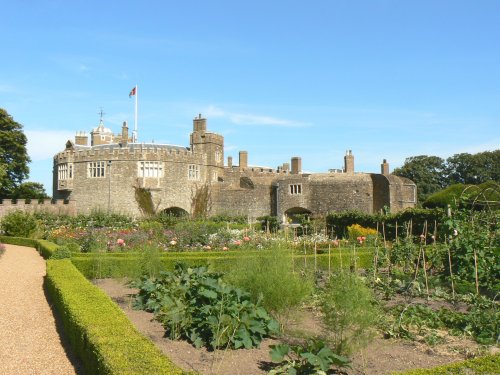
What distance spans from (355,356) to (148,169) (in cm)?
2707

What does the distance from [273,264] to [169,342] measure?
1.69 meters

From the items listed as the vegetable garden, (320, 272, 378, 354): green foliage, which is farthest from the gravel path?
(320, 272, 378, 354): green foliage

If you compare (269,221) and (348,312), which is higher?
(269,221)

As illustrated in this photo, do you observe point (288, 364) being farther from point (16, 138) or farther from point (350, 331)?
point (16, 138)

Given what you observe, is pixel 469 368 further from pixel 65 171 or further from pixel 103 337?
pixel 65 171

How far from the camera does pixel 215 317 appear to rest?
5.64m

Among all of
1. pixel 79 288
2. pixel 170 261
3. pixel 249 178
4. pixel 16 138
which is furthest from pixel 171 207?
pixel 79 288

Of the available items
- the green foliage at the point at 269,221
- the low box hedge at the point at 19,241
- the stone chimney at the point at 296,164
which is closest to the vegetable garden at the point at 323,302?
the low box hedge at the point at 19,241

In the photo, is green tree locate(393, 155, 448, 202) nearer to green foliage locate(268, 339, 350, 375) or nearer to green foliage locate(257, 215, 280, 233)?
green foliage locate(257, 215, 280, 233)

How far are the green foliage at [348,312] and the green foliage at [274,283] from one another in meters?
0.91

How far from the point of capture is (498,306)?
7.38 meters

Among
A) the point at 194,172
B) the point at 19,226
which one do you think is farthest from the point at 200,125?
the point at 19,226

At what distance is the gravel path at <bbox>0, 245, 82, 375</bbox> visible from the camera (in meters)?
5.80

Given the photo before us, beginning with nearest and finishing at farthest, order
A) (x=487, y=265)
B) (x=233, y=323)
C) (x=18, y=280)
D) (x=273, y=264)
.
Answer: (x=233, y=323) → (x=273, y=264) → (x=487, y=265) → (x=18, y=280)
